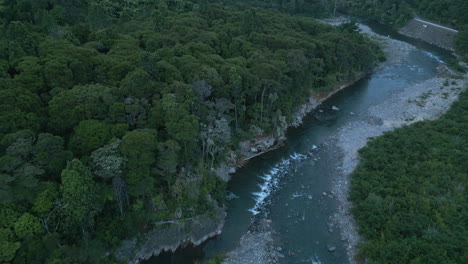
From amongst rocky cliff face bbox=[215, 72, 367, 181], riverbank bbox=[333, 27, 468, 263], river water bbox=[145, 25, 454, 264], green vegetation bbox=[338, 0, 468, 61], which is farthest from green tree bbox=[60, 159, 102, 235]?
green vegetation bbox=[338, 0, 468, 61]

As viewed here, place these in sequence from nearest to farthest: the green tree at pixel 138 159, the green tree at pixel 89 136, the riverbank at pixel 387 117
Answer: the green tree at pixel 138 159, the green tree at pixel 89 136, the riverbank at pixel 387 117

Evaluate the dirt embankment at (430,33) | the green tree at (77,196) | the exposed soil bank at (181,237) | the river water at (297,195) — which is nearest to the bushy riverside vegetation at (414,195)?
the river water at (297,195)

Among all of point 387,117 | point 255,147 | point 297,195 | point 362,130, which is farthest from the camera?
point 387,117

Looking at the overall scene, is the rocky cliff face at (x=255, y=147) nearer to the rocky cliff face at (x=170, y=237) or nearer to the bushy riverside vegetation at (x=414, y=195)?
the rocky cliff face at (x=170, y=237)

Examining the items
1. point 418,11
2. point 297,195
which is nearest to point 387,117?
point 297,195

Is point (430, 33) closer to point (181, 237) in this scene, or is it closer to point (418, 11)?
point (418, 11)

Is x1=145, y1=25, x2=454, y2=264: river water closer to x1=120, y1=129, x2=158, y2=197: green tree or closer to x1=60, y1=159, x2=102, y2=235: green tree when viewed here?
x1=120, y1=129, x2=158, y2=197: green tree
